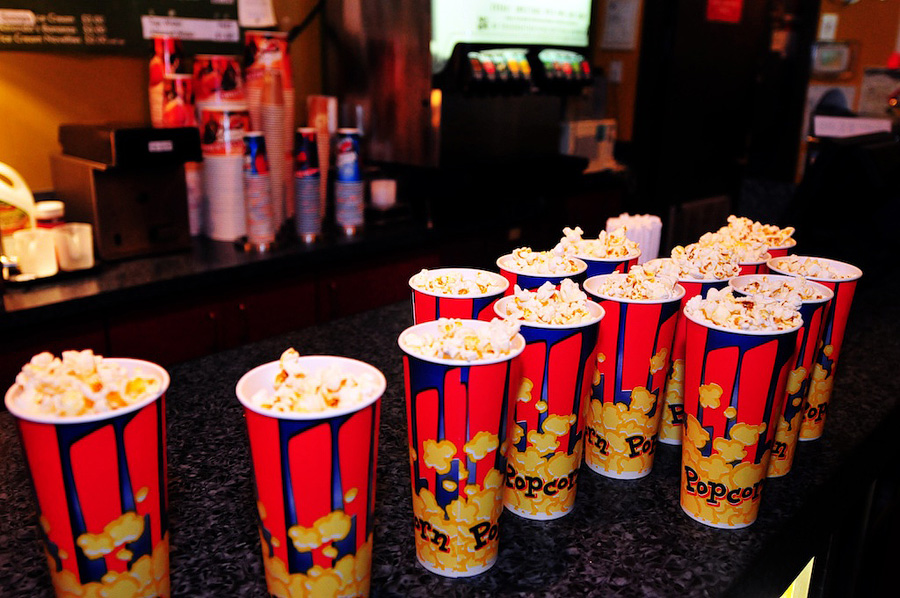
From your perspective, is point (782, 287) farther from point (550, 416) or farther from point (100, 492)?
point (100, 492)

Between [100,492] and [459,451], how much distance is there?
298mm

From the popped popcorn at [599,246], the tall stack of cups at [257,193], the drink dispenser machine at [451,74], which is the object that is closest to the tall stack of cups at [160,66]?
the tall stack of cups at [257,193]

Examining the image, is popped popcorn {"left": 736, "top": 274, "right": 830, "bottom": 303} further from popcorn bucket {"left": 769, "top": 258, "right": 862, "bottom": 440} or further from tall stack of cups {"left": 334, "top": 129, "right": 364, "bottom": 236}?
tall stack of cups {"left": 334, "top": 129, "right": 364, "bottom": 236}

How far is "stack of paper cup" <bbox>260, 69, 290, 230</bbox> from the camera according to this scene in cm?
241

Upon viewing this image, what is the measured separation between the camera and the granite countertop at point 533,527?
0.69 meters

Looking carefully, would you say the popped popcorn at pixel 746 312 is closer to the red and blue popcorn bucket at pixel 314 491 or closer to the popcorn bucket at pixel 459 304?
the popcorn bucket at pixel 459 304

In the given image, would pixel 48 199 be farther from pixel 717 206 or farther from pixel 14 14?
pixel 717 206

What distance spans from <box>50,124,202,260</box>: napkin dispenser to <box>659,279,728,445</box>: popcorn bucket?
1.69m

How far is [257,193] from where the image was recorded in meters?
2.26

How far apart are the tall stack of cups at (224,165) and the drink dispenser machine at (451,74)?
0.66 meters

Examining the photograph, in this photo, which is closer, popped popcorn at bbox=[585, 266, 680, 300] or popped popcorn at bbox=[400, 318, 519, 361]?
popped popcorn at bbox=[400, 318, 519, 361]

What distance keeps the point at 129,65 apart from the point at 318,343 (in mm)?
1812

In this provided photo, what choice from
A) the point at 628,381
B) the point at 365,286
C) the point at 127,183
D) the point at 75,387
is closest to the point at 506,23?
the point at 365,286

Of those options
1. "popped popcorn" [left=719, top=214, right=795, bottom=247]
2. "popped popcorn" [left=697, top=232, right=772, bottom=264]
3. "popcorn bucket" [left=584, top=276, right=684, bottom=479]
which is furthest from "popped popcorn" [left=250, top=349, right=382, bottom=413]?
"popped popcorn" [left=719, top=214, right=795, bottom=247]
